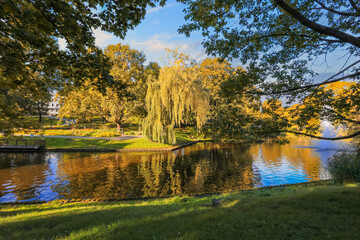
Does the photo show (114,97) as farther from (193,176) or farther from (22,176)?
(193,176)

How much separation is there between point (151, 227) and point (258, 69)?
20.9ft

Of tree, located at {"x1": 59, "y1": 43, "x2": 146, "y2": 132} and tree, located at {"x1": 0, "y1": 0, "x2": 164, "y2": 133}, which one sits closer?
tree, located at {"x1": 0, "y1": 0, "x2": 164, "y2": 133}

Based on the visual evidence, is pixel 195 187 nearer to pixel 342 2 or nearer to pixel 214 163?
pixel 214 163

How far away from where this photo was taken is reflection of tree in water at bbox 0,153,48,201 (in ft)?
32.5

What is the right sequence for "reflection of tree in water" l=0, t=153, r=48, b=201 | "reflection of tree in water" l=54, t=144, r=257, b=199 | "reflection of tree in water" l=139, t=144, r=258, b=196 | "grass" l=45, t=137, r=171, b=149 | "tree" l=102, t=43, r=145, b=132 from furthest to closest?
"tree" l=102, t=43, r=145, b=132
"grass" l=45, t=137, r=171, b=149
"reflection of tree in water" l=139, t=144, r=258, b=196
"reflection of tree in water" l=54, t=144, r=257, b=199
"reflection of tree in water" l=0, t=153, r=48, b=201

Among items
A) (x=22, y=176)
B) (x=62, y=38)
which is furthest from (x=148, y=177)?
(x=62, y=38)

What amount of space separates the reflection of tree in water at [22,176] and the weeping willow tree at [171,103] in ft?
40.0

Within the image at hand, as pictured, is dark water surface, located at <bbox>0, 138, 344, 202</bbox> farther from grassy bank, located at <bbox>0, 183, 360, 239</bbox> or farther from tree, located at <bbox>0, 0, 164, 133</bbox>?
tree, located at <bbox>0, 0, 164, 133</bbox>

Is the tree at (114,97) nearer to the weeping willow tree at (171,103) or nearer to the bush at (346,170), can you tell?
the weeping willow tree at (171,103)

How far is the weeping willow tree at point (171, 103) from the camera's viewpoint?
76.6ft

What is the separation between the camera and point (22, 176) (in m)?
12.4

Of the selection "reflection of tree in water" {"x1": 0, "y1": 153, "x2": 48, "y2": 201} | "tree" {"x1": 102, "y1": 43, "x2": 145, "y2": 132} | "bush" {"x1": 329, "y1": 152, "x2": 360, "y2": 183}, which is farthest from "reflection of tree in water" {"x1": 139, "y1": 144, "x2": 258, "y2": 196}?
"tree" {"x1": 102, "y1": 43, "x2": 145, "y2": 132}

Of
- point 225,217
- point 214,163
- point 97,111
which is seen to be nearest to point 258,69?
point 225,217

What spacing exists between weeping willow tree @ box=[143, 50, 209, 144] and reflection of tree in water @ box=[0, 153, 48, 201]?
12207mm
